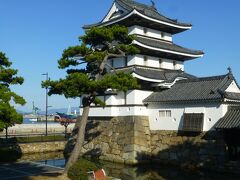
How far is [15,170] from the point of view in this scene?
795 inches

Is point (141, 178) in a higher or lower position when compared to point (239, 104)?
lower

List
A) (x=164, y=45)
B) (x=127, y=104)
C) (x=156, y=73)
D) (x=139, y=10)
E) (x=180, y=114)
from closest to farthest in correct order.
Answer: (x=180, y=114)
(x=127, y=104)
(x=139, y=10)
(x=156, y=73)
(x=164, y=45)

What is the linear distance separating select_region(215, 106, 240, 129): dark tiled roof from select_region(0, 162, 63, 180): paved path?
10413 millimetres

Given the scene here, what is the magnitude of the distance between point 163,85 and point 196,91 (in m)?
3.46

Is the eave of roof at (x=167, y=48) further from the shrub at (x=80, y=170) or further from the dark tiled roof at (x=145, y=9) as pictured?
the shrub at (x=80, y=170)

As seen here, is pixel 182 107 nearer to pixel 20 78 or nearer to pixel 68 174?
pixel 68 174

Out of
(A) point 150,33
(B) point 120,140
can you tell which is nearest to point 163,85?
(B) point 120,140

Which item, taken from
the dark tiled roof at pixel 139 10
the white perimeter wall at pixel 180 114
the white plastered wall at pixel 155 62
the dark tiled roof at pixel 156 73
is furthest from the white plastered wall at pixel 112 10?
the white perimeter wall at pixel 180 114

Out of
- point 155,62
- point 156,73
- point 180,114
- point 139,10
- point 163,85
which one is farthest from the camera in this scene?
point 155,62

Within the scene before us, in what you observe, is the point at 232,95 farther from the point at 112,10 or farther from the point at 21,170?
the point at 21,170

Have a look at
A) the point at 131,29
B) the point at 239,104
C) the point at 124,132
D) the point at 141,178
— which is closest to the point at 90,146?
the point at 124,132

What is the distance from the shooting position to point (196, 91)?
78.8 ft

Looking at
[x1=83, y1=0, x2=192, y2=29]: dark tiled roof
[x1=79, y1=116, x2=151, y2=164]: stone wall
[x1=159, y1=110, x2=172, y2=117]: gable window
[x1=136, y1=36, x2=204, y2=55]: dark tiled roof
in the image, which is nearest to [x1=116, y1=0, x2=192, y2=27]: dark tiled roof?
[x1=83, y1=0, x2=192, y2=29]: dark tiled roof

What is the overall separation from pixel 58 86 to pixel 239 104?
42.2ft
